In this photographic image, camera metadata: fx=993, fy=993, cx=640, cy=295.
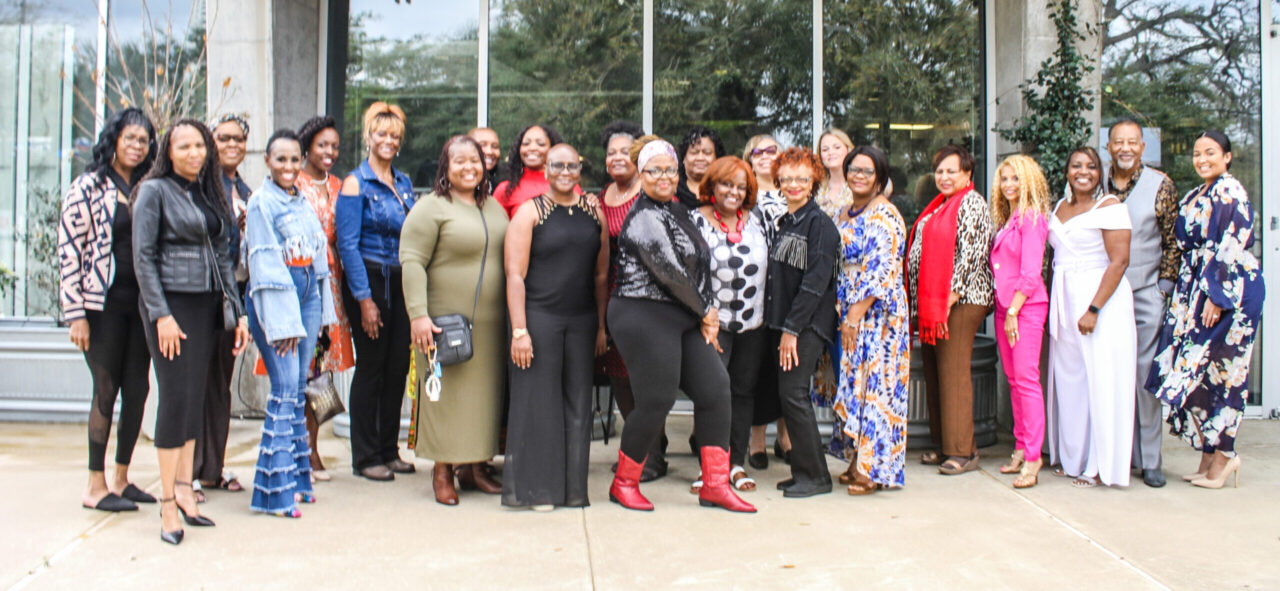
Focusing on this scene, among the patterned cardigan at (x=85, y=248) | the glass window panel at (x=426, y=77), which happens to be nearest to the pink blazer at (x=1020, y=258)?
the glass window panel at (x=426, y=77)

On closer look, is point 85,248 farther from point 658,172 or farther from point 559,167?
point 658,172

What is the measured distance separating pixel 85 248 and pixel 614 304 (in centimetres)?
234

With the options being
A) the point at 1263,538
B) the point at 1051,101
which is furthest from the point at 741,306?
the point at 1051,101

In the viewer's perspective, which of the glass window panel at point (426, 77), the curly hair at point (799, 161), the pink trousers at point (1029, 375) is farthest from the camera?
the glass window panel at point (426, 77)

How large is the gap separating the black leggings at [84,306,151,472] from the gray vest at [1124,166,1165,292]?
5.03 metres

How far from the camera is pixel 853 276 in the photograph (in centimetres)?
501

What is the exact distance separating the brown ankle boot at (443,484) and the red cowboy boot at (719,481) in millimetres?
1224

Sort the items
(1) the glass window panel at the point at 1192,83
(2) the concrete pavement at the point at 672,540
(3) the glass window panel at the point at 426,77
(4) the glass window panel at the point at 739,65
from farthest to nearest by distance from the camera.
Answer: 1. (3) the glass window panel at the point at 426,77
2. (4) the glass window panel at the point at 739,65
3. (1) the glass window panel at the point at 1192,83
4. (2) the concrete pavement at the point at 672,540

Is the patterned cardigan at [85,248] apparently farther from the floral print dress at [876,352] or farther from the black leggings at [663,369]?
the floral print dress at [876,352]

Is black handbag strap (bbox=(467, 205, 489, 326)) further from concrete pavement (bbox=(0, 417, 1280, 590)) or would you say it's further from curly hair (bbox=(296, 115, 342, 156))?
curly hair (bbox=(296, 115, 342, 156))

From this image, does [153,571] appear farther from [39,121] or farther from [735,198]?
[39,121]

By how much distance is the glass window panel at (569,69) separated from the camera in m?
7.79

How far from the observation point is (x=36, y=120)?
26.0 feet

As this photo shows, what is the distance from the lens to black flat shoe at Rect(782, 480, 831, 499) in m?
4.95
